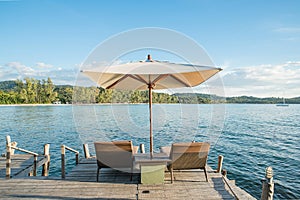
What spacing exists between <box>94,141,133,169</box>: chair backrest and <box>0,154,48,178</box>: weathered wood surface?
2.44m

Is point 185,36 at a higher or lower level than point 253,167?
higher

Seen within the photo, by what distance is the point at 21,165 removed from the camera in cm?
601

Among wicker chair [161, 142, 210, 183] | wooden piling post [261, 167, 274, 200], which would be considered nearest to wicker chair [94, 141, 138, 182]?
wicker chair [161, 142, 210, 183]

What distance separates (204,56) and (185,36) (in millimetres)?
601

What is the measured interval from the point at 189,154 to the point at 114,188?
Answer: 1583 mm

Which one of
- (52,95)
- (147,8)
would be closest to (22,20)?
(147,8)

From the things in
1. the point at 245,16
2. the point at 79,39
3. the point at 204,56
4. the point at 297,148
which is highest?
the point at 245,16

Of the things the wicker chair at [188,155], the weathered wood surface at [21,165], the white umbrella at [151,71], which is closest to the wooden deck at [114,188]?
the wicker chair at [188,155]

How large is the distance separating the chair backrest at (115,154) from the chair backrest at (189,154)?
2.92ft

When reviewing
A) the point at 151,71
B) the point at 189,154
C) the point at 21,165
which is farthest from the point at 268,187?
the point at 21,165

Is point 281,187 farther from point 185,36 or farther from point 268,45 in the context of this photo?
point 268,45

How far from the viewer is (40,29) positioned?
14547 mm

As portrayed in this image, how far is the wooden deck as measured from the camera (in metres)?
3.77

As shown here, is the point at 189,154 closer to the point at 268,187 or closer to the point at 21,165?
the point at 268,187
